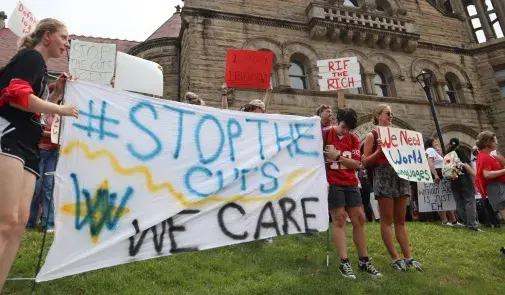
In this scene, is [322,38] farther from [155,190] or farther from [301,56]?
[155,190]

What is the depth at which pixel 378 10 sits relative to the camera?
17.5 meters

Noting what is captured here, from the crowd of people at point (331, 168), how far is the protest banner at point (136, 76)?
4.04 feet

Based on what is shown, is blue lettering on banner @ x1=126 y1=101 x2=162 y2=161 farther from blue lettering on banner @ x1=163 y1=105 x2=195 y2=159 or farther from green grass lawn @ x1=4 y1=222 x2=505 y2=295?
green grass lawn @ x1=4 y1=222 x2=505 y2=295

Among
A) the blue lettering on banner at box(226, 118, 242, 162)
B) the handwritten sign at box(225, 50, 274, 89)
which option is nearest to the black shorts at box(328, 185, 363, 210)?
the blue lettering on banner at box(226, 118, 242, 162)

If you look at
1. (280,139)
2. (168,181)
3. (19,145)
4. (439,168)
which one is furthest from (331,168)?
(439,168)

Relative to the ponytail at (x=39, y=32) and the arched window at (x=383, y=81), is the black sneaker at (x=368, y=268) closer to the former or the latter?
the ponytail at (x=39, y=32)

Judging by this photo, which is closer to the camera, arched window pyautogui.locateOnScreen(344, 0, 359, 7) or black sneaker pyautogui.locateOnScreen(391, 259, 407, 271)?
black sneaker pyautogui.locateOnScreen(391, 259, 407, 271)

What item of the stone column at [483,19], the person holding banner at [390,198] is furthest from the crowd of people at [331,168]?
the stone column at [483,19]

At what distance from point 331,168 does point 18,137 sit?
10.8ft

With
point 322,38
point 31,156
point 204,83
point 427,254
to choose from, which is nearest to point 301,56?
point 322,38

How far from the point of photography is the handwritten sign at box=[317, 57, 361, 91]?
26.5 feet

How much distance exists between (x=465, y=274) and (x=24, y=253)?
5.33 metres

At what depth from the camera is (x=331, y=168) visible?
451 centimetres

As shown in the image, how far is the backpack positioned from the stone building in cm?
554
